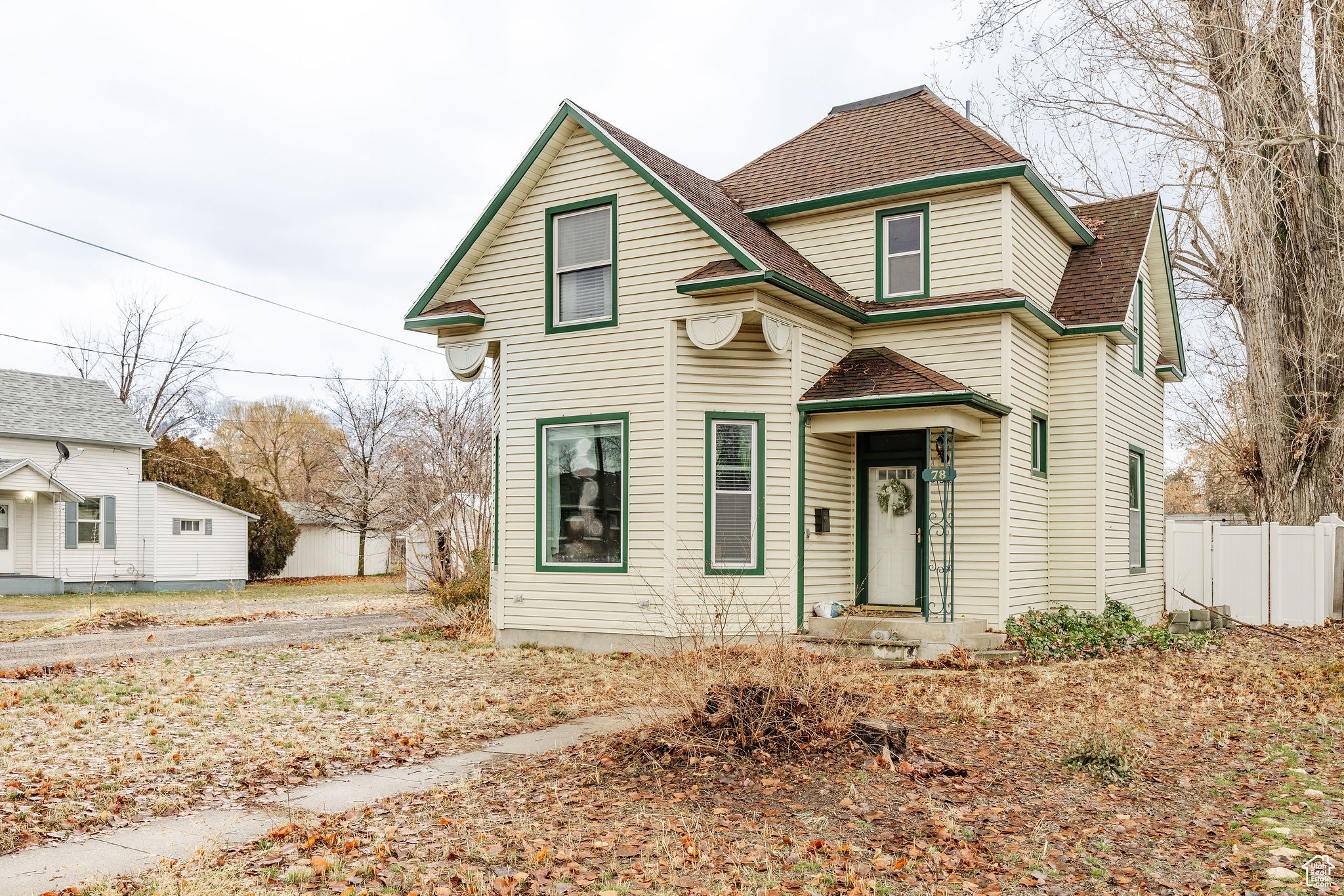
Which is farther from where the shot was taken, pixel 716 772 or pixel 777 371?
pixel 777 371

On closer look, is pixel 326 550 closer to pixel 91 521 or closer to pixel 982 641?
pixel 91 521

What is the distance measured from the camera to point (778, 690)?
6.80m

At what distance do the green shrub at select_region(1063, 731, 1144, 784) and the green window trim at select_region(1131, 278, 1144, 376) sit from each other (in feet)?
37.2

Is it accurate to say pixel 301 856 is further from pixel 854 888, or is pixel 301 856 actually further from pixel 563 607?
pixel 563 607

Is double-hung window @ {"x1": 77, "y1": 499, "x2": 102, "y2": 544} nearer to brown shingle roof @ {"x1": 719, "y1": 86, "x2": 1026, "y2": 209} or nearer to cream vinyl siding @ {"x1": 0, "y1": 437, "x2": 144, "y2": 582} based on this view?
cream vinyl siding @ {"x1": 0, "y1": 437, "x2": 144, "y2": 582}

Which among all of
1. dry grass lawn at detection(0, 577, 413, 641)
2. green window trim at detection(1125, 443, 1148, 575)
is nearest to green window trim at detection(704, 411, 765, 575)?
green window trim at detection(1125, 443, 1148, 575)

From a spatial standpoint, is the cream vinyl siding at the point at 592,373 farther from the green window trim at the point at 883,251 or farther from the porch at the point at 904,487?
the green window trim at the point at 883,251

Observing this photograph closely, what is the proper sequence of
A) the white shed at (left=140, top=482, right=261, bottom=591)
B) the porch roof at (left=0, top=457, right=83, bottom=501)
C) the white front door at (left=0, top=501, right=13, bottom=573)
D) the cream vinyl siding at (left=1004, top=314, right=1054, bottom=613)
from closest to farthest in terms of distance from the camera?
the cream vinyl siding at (left=1004, top=314, right=1054, bottom=613) < the porch roof at (left=0, top=457, right=83, bottom=501) < the white front door at (left=0, top=501, right=13, bottom=573) < the white shed at (left=140, top=482, right=261, bottom=591)

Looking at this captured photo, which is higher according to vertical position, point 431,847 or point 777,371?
point 777,371

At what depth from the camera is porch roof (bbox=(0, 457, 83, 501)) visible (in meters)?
25.6

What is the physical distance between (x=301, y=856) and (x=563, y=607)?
8.21 meters

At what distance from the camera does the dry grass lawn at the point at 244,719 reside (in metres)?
6.40

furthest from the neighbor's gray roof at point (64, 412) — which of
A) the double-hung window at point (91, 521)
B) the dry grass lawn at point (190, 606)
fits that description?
the dry grass lawn at point (190, 606)

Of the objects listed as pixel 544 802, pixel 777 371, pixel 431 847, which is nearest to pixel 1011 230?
pixel 777 371
